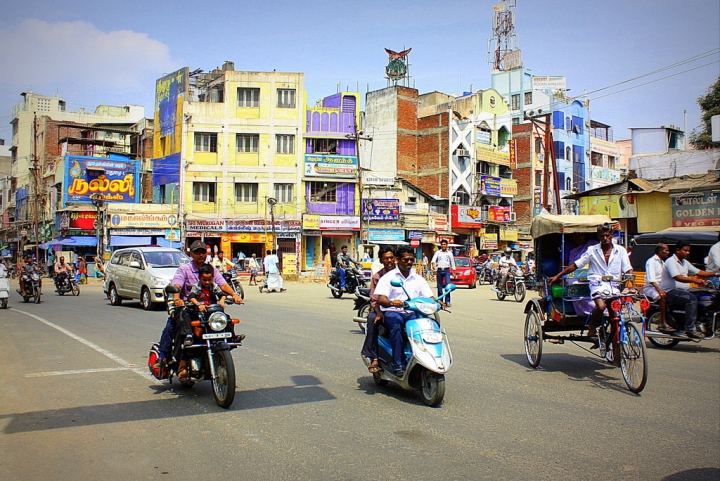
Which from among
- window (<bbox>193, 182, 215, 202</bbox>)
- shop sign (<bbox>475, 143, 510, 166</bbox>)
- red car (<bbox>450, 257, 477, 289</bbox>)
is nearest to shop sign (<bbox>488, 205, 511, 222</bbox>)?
shop sign (<bbox>475, 143, 510, 166</bbox>)

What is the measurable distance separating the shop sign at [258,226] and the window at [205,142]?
5759mm

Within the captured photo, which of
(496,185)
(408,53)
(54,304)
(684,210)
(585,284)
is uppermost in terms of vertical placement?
(408,53)

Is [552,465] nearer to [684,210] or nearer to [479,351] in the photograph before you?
[479,351]

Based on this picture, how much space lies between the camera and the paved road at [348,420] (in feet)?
14.4

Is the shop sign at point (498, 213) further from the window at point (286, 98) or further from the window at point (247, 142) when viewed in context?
the window at point (247, 142)

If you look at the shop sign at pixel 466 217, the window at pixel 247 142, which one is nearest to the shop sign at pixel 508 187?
the shop sign at pixel 466 217

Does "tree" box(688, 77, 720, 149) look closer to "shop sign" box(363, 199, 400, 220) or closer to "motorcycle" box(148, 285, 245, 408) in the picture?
"shop sign" box(363, 199, 400, 220)

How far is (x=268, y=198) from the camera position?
4353cm

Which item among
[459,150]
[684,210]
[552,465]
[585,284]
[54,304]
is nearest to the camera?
[552,465]

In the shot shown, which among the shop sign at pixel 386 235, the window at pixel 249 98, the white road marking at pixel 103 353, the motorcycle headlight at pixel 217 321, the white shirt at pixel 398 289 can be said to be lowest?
the white road marking at pixel 103 353

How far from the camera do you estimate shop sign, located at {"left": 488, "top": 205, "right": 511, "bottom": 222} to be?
54.1m

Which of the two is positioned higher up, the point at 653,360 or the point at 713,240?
the point at 713,240

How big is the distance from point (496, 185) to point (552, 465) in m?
51.3

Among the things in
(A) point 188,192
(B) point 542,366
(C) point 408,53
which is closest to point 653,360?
(B) point 542,366
